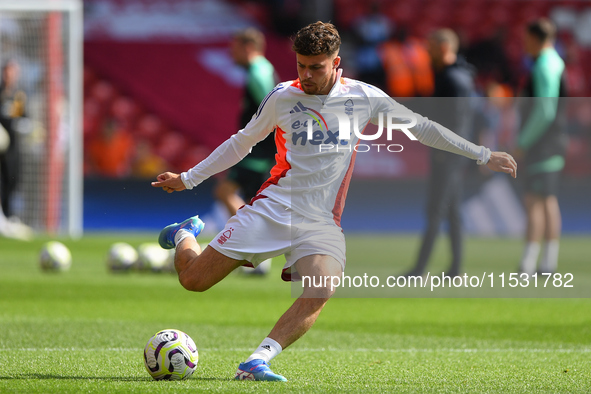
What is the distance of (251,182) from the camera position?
988cm

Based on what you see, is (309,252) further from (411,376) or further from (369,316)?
(369,316)

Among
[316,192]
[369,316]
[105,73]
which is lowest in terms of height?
[369,316]

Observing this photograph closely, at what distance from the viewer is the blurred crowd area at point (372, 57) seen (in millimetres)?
21172

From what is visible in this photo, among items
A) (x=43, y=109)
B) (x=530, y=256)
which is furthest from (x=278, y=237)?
(x=43, y=109)

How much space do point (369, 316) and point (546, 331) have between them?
1584 millimetres

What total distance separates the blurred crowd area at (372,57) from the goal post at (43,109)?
84.7 inches

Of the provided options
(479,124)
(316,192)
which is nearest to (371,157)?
(479,124)

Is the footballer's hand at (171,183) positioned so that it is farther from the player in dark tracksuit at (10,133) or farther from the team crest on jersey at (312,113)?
the player in dark tracksuit at (10,133)

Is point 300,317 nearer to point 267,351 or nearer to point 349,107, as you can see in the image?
point 267,351

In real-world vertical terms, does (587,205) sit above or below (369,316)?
above

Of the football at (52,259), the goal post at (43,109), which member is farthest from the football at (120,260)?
the goal post at (43,109)

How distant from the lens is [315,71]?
4.65 meters

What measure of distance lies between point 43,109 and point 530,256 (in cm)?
1092

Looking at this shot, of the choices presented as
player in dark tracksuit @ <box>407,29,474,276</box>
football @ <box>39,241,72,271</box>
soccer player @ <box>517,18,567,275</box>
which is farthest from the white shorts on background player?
football @ <box>39,241,72,271</box>
